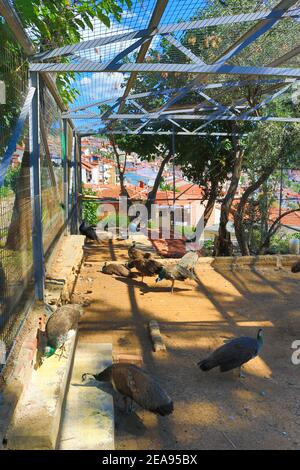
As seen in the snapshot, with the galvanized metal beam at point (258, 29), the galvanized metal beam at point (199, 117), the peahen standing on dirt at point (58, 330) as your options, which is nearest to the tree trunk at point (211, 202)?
the galvanized metal beam at point (199, 117)

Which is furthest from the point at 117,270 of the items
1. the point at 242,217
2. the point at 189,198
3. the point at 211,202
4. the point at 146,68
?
the point at 189,198

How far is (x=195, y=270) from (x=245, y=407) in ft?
14.7

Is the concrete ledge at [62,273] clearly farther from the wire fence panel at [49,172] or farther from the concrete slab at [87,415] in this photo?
the concrete slab at [87,415]

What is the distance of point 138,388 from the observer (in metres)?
3.10

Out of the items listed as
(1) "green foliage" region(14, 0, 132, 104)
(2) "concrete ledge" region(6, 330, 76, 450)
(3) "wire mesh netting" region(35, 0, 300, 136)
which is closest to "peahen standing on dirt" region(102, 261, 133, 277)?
(3) "wire mesh netting" region(35, 0, 300, 136)

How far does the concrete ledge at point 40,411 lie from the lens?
7.37 ft

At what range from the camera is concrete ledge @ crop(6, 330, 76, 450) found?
2246 millimetres

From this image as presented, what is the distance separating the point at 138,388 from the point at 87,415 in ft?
1.32

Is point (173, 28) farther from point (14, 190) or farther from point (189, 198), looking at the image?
point (189, 198)

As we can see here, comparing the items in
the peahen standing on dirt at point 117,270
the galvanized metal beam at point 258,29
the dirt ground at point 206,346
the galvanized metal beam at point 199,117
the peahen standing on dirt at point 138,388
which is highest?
the galvanized metal beam at point 258,29

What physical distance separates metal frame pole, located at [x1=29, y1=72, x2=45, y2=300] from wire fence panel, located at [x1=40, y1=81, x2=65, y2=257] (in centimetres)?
55

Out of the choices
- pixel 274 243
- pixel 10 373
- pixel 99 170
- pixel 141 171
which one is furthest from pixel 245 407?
pixel 99 170

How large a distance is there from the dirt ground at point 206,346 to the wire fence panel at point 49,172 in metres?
1.02
